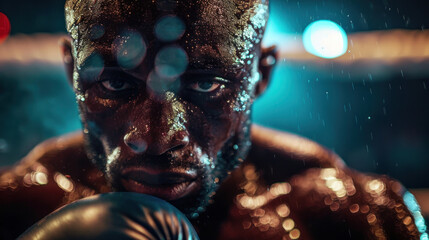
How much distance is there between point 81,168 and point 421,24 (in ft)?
6.10

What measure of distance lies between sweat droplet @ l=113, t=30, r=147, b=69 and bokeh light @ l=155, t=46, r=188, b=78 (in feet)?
0.13

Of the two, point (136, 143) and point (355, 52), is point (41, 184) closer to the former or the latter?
point (136, 143)

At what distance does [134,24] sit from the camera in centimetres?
105

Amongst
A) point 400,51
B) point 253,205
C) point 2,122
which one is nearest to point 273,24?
point 400,51

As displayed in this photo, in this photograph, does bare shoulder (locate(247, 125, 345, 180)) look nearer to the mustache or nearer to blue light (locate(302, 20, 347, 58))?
the mustache

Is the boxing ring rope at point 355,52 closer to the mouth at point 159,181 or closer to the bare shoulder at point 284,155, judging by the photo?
the bare shoulder at point 284,155

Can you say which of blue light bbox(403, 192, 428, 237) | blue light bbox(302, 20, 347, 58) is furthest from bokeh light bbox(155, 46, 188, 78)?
blue light bbox(302, 20, 347, 58)

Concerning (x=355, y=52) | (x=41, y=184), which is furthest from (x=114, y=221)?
(x=355, y=52)

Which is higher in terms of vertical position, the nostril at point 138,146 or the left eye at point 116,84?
the left eye at point 116,84

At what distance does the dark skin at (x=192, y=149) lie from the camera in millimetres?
1041

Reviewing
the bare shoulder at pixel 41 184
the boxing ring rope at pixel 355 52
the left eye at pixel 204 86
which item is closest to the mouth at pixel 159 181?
the left eye at pixel 204 86

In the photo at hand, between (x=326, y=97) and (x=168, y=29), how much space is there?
227 cm

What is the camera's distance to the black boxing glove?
2.62 feet

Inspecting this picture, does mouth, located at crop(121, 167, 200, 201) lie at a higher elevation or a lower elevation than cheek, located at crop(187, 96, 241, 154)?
lower
